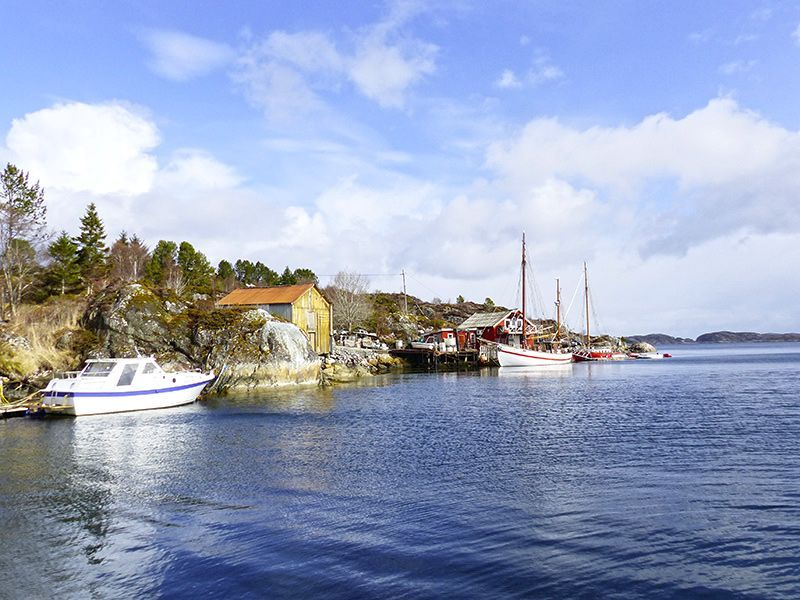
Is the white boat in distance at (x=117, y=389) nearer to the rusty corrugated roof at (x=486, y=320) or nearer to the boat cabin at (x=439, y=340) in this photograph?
the boat cabin at (x=439, y=340)

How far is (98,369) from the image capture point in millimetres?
35188

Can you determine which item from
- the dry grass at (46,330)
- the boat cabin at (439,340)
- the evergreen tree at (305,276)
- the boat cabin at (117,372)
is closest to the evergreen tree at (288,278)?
the evergreen tree at (305,276)

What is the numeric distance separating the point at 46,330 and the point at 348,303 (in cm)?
5209

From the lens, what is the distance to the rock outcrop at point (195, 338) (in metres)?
46.7

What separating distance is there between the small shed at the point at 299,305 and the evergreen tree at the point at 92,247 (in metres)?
14.2

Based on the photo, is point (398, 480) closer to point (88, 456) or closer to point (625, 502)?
point (625, 502)

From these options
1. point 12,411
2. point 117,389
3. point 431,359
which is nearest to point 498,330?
point 431,359

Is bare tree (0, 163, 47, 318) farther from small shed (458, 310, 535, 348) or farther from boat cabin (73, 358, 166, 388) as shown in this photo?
small shed (458, 310, 535, 348)

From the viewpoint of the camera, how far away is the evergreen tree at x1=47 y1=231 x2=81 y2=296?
59781mm

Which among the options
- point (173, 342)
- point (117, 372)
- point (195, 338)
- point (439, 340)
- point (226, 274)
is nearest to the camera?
point (117, 372)

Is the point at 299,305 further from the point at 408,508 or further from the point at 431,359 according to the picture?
the point at 408,508

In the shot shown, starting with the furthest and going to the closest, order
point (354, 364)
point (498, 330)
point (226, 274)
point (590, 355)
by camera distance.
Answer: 1. point (590, 355)
2. point (226, 274)
3. point (498, 330)
4. point (354, 364)

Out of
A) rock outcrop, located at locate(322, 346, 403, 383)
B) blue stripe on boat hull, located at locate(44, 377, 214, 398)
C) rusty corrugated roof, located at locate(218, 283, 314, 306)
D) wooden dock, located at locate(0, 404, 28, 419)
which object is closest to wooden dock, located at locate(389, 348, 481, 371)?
rock outcrop, located at locate(322, 346, 403, 383)

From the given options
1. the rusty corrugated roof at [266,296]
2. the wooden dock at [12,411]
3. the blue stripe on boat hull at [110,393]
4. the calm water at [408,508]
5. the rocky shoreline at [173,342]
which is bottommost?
the calm water at [408,508]
